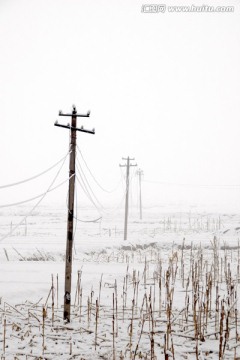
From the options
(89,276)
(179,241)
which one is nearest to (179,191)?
(179,241)

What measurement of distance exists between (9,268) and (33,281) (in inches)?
87.1

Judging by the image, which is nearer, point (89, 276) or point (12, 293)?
point (12, 293)

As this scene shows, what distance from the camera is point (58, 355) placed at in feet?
15.3

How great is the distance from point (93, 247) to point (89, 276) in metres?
8.12

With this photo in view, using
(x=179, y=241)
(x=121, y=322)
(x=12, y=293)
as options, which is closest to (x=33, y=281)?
(x=12, y=293)

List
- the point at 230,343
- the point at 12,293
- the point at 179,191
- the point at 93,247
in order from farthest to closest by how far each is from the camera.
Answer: the point at 179,191, the point at 93,247, the point at 12,293, the point at 230,343

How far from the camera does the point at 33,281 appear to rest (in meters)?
8.84

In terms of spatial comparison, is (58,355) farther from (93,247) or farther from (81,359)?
(93,247)

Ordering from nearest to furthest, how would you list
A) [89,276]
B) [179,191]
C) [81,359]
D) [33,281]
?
[81,359] < [33,281] < [89,276] < [179,191]

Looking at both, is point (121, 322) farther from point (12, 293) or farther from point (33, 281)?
point (33, 281)

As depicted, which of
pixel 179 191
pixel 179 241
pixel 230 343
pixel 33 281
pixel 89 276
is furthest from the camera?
pixel 179 191

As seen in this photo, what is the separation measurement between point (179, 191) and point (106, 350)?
12024cm

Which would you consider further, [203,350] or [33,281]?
[33,281]

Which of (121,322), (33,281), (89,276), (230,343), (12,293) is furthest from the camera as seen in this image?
(89,276)
